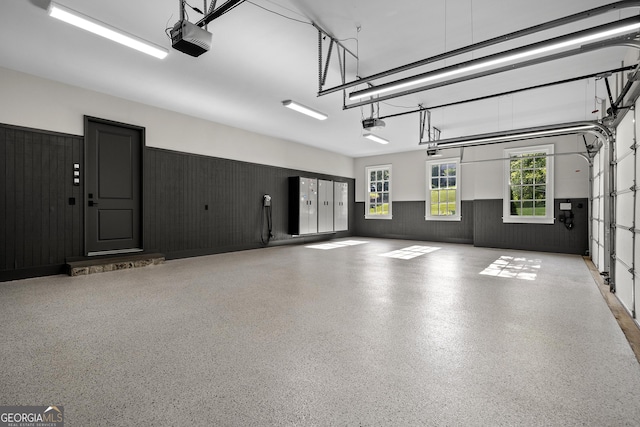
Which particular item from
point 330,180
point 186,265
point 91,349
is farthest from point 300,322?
point 330,180

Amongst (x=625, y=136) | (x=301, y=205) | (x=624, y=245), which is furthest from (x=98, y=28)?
(x=301, y=205)

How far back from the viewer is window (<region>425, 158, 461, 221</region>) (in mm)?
9992

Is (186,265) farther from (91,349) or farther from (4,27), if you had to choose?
(4,27)

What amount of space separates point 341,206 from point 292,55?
7445 millimetres

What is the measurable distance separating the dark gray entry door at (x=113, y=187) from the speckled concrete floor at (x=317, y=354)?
149cm

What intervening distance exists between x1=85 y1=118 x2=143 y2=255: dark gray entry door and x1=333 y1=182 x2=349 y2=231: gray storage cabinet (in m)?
6.40

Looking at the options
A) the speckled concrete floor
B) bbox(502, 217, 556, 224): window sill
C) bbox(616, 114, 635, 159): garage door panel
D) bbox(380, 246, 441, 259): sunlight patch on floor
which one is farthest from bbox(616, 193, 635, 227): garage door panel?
bbox(502, 217, 556, 224): window sill

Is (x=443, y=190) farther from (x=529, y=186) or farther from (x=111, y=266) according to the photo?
(x=111, y=266)

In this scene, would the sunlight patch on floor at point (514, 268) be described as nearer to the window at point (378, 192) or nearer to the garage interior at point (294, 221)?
the garage interior at point (294, 221)

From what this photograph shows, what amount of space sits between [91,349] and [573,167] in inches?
400

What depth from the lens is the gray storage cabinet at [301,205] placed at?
938 cm

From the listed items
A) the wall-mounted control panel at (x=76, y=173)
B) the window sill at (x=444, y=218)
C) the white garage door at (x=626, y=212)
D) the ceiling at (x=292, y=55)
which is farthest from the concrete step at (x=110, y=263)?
the window sill at (x=444, y=218)

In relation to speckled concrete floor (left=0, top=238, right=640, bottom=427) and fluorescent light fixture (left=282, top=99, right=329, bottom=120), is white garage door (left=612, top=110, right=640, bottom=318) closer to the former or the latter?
speckled concrete floor (left=0, top=238, right=640, bottom=427)

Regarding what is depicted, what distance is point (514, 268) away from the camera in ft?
18.7
